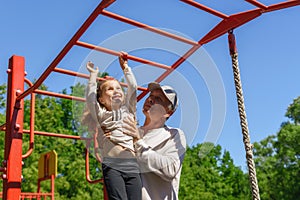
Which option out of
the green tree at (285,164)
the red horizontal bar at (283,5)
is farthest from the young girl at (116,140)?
the green tree at (285,164)

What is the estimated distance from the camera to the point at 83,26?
3.13 m

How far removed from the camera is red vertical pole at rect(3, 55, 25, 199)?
12.0 ft

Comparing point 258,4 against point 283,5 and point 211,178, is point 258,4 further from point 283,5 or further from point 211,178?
point 211,178

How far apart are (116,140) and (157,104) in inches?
12.5

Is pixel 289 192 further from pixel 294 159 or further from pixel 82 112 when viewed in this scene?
pixel 82 112

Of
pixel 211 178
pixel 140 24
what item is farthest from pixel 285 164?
pixel 140 24

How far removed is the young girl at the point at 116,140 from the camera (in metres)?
2.50

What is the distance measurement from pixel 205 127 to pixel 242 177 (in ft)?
75.2

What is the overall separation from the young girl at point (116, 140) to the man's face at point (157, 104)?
0.11 m

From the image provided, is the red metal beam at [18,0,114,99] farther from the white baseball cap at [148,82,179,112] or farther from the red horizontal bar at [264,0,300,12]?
the red horizontal bar at [264,0,300,12]

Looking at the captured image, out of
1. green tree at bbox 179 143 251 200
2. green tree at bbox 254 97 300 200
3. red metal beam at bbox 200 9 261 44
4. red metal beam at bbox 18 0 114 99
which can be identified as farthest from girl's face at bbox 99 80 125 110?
green tree at bbox 254 97 300 200

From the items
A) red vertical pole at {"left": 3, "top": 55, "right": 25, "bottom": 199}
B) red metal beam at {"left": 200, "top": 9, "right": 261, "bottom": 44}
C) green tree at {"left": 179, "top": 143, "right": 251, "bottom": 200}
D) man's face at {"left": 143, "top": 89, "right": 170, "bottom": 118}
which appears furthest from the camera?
green tree at {"left": 179, "top": 143, "right": 251, "bottom": 200}

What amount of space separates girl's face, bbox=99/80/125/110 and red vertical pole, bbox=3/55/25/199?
1417 millimetres

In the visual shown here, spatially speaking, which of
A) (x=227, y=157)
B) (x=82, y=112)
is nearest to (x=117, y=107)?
(x=82, y=112)
